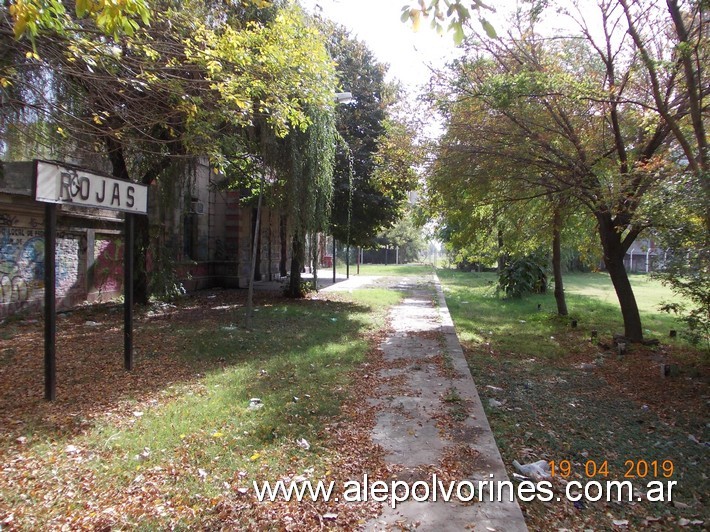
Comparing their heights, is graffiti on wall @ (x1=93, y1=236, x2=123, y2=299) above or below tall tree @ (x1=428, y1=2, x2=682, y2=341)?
below

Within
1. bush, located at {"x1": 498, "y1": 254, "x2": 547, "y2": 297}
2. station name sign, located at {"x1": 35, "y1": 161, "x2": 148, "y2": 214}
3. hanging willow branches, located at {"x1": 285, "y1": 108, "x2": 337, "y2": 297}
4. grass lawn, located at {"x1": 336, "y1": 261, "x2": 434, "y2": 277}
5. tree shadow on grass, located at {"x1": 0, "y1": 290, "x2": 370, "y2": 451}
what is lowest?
tree shadow on grass, located at {"x1": 0, "y1": 290, "x2": 370, "y2": 451}

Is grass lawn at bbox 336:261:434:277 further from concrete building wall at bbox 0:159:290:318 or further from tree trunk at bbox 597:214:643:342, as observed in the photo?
tree trunk at bbox 597:214:643:342

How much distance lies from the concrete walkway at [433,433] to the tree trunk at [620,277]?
3.78m

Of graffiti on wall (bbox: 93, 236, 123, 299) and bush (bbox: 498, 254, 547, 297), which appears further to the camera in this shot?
bush (bbox: 498, 254, 547, 297)

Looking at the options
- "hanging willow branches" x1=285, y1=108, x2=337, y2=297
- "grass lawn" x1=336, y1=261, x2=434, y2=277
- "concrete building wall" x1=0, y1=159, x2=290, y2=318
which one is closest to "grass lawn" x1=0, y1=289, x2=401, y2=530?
"concrete building wall" x1=0, y1=159, x2=290, y2=318

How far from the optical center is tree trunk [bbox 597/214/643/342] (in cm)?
934

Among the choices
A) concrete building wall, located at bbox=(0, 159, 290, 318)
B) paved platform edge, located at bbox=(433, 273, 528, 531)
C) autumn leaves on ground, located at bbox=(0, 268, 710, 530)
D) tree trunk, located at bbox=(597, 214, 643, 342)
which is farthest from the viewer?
concrete building wall, located at bbox=(0, 159, 290, 318)

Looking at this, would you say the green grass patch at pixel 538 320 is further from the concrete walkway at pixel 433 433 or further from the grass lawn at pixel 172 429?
the grass lawn at pixel 172 429

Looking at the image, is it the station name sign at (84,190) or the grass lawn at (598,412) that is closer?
the grass lawn at (598,412)

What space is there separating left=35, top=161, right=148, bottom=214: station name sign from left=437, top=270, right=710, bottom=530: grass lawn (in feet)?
16.0

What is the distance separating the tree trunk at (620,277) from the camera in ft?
30.6

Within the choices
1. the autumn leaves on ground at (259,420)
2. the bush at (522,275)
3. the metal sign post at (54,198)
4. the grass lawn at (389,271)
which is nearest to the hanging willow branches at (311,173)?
the autumn leaves on ground at (259,420)

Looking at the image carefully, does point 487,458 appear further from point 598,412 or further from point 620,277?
Answer: point 620,277

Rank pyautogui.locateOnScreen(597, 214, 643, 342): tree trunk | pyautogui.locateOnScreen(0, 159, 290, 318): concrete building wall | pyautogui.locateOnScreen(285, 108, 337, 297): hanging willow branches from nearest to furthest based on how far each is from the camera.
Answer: pyautogui.locateOnScreen(597, 214, 643, 342): tree trunk, pyautogui.locateOnScreen(0, 159, 290, 318): concrete building wall, pyautogui.locateOnScreen(285, 108, 337, 297): hanging willow branches
